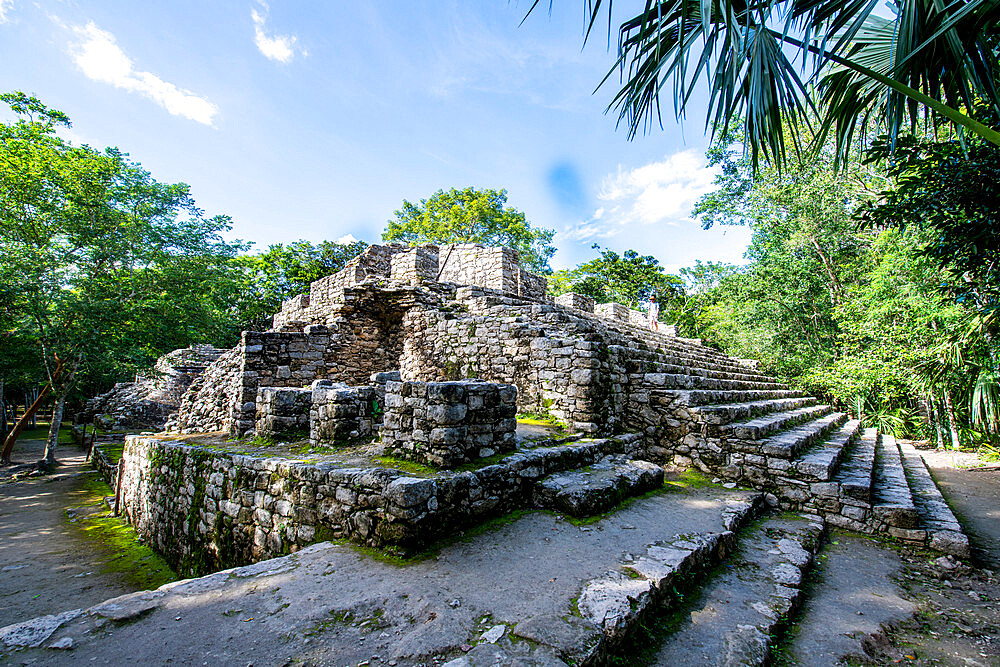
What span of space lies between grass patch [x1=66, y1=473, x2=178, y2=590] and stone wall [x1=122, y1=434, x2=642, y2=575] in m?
0.19

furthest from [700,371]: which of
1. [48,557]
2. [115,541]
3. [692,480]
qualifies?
[48,557]

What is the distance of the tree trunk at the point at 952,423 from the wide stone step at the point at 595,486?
10284 millimetres

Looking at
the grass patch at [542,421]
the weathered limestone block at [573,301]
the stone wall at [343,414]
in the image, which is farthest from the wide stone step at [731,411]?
the weathered limestone block at [573,301]

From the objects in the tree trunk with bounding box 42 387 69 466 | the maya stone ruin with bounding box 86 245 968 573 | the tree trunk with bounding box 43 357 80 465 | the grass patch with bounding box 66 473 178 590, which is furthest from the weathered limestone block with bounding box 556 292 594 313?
the tree trunk with bounding box 42 387 69 466

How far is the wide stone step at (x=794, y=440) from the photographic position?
5031 millimetres

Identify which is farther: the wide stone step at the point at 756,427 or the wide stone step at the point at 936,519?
the wide stone step at the point at 756,427

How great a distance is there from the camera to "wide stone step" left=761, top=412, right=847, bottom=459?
5.03 meters

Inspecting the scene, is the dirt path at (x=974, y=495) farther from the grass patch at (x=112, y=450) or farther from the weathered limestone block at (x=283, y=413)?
the grass patch at (x=112, y=450)

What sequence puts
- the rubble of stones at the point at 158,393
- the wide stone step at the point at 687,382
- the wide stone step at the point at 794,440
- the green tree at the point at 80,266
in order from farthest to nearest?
the rubble of stones at the point at 158,393 < the green tree at the point at 80,266 < the wide stone step at the point at 687,382 < the wide stone step at the point at 794,440

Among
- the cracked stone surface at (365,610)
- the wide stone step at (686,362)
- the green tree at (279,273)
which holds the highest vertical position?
the green tree at (279,273)

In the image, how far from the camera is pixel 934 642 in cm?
255

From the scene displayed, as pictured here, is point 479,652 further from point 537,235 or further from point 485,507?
point 537,235

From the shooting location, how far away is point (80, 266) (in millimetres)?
11961

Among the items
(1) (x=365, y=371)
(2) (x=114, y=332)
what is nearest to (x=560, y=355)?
(1) (x=365, y=371)
